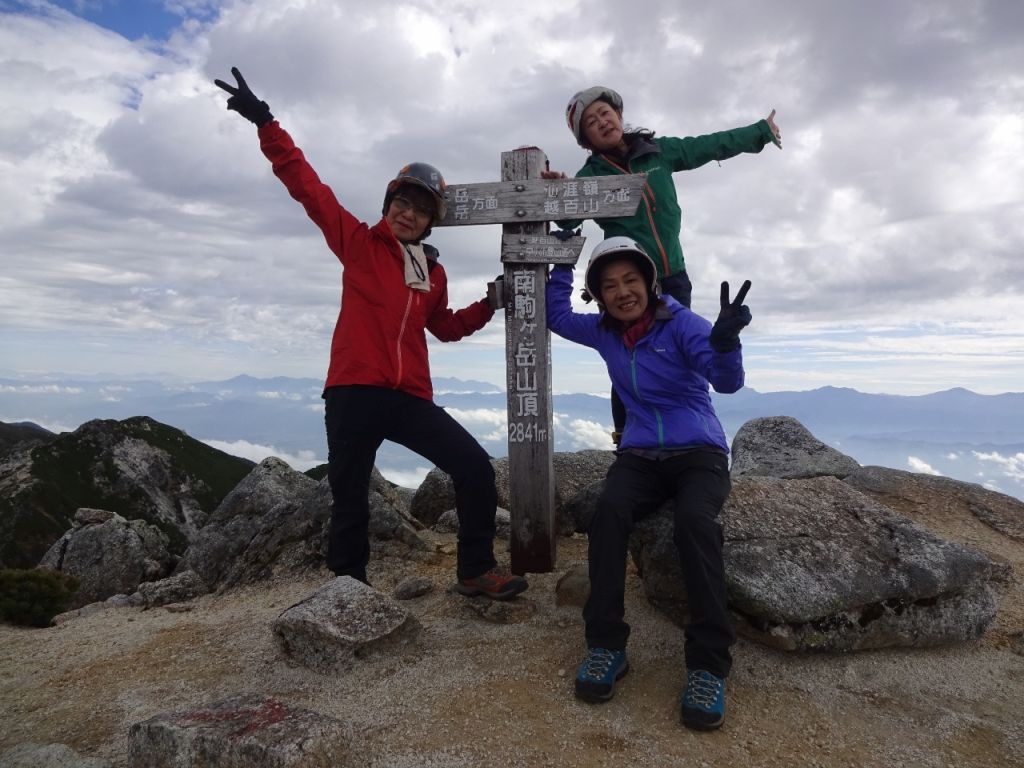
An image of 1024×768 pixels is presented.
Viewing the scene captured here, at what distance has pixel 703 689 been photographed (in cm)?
477

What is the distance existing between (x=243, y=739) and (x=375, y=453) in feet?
10.2

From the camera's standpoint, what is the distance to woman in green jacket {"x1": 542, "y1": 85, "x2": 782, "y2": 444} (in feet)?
23.7

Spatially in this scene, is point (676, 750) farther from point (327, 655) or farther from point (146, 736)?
Result: point (146, 736)

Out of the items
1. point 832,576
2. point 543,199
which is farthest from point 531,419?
point 832,576

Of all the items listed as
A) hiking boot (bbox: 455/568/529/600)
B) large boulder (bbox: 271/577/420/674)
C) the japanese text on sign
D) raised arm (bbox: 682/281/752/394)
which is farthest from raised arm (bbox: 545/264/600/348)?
large boulder (bbox: 271/577/420/674)

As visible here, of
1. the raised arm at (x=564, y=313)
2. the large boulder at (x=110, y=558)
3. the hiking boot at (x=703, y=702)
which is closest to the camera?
the hiking boot at (x=703, y=702)

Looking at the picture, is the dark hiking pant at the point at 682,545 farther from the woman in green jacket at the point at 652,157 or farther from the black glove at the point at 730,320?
the woman in green jacket at the point at 652,157

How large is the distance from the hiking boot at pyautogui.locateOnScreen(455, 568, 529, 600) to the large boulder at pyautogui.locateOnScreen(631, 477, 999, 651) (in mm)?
1222

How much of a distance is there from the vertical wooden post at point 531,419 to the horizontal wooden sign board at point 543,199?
7.9 inches

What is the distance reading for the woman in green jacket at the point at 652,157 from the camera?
7230mm

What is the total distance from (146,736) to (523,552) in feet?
13.4

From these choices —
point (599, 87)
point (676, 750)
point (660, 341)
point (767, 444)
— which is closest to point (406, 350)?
point (660, 341)

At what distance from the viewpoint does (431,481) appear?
11.4 m

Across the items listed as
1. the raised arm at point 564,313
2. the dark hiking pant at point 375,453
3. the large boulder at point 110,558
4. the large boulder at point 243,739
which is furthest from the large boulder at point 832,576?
the large boulder at point 110,558
